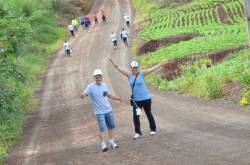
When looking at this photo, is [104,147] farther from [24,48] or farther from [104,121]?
[24,48]

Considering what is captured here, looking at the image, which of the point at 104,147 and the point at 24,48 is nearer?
the point at 104,147

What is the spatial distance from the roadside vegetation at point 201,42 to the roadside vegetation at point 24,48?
6502 millimetres

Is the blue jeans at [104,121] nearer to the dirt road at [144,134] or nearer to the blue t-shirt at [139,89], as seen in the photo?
the dirt road at [144,134]

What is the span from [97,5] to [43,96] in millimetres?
41655

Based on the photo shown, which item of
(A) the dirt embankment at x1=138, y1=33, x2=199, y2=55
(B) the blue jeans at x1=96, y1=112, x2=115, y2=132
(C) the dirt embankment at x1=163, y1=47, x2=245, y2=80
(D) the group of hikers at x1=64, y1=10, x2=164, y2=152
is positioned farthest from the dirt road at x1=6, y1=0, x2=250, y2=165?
(A) the dirt embankment at x1=138, y1=33, x2=199, y2=55

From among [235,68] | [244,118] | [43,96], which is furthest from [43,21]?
[244,118]

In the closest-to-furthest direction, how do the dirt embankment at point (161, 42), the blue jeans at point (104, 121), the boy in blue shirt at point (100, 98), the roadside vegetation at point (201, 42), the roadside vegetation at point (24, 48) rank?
the boy in blue shirt at point (100, 98) < the blue jeans at point (104, 121) < the roadside vegetation at point (201, 42) < the roadside vegetation at point (24, 48) < the dirt embankment at point (161, 42)

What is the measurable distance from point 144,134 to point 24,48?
A: 3045 centimetres

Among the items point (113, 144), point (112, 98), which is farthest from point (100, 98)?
point (113, 144)

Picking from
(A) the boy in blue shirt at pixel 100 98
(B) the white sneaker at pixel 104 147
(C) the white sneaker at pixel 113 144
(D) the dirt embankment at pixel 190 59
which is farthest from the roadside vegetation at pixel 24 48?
(D) the dirt embankment at pixel 190 59

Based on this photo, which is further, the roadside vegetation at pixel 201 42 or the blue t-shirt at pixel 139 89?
the roadside vegetation at pixel 201 42

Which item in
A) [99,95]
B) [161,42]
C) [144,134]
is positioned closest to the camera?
[99,95]

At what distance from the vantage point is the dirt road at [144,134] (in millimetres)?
13180

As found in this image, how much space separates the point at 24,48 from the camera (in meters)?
45.8
